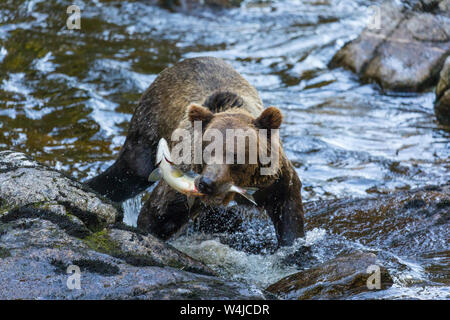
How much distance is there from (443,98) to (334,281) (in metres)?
5.84

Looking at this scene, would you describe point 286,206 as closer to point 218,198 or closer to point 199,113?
point 218,198

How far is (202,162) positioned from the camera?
15.3 ft

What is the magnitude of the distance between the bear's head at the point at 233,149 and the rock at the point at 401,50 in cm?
584

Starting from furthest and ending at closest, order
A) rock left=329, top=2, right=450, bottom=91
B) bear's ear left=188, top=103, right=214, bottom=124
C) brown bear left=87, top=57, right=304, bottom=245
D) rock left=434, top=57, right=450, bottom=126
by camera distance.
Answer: rock left=329, top=2, right=450, bottom=91
rock left=434, top=57, right=450, bottom=126
bear's ear left=188, top=103, right=214, bottom=124
brown bear left=87, top=57, right=304, bottom=245

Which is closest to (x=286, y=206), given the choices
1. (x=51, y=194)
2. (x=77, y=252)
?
(x=51, y=194)

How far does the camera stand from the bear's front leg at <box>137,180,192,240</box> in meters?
5.41

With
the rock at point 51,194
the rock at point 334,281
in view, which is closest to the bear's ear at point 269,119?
the rock at point 334,281

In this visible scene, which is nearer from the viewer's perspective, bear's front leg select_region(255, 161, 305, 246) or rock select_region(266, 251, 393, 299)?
rock select_region(266, 251, 393, 299)

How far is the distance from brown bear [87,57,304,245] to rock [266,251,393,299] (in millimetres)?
789

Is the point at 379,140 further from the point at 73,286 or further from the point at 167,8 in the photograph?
the point at 167,8

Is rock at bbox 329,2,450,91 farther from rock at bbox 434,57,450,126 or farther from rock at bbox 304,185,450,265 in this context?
rock at bbox 304,185,450,265

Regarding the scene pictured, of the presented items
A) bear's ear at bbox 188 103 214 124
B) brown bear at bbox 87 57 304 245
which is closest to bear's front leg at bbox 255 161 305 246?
brown bear at bbox 87 57 304 245
